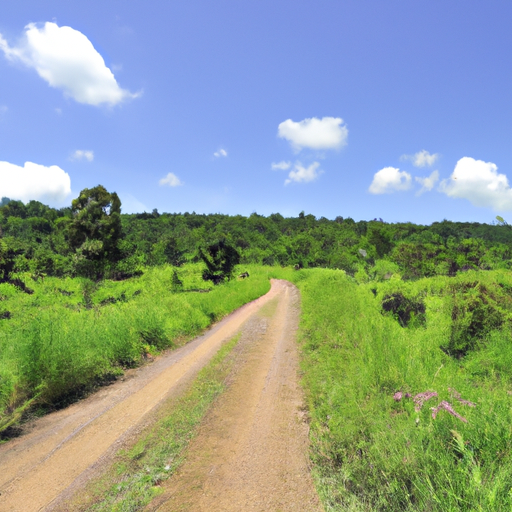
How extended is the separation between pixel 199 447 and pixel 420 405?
341cm

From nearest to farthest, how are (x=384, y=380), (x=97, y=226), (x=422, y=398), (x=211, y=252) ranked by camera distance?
(x=422, y=398) < (x=384, y=380) < (x=211, y=252) < (x=97, y=226)

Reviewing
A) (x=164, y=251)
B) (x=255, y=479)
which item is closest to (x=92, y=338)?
(x=255, y=479)

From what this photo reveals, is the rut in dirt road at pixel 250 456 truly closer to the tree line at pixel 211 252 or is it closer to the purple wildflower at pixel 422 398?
the purple wildflower at pixel 422 398

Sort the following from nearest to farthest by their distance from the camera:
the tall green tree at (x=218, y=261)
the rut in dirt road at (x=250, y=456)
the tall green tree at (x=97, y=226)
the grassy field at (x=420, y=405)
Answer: the grassy field at (x=420, y=405)
the rut in dirt road at (x=250, y=456)
the tall green tree at (x=218, y=261)
the tall green tree at (x=97, y=226)

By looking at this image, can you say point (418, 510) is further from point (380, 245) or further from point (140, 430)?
point (380, 245)

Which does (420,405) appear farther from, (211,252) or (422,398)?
(211,252)

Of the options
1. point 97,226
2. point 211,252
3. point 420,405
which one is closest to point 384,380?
point 420,405

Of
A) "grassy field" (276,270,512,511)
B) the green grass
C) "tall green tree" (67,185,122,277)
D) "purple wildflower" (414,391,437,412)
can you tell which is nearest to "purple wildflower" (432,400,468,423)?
"grassy field" (276,270,512,511)

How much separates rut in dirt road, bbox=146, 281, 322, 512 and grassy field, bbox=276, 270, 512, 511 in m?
0.34

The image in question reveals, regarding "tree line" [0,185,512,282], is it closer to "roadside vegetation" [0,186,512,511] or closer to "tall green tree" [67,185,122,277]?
"tall green tree" [67,185,122,277]

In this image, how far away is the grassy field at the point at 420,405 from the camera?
122 inches

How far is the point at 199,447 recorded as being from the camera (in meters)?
5.17

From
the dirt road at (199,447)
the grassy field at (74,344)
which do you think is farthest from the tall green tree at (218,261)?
the dirt road at (199,447)

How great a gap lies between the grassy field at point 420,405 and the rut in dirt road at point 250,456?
34 cm
